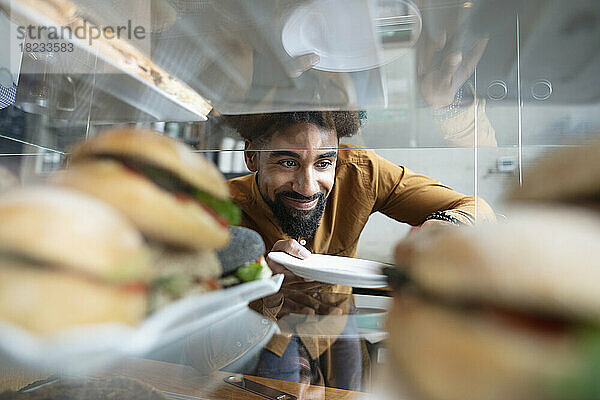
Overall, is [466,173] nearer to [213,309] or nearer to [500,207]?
[500,207]

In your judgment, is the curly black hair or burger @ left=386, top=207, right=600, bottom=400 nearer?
burger @ left=386, top=207, right=600, bottom=400

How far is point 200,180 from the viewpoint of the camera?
21 centimetres

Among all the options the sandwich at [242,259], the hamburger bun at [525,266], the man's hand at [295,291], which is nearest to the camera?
the hamburger bun at [525,266]

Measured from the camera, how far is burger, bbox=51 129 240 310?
18cm

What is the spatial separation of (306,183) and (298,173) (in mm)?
12

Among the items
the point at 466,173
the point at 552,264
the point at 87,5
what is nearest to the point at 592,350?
the point at 552,264

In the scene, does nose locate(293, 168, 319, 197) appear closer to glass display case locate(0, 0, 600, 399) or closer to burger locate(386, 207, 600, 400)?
glass display case locate(0, 0, 600, 399)

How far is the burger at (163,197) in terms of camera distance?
177mm

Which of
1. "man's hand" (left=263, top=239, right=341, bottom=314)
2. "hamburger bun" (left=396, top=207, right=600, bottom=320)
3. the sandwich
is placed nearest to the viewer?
"hamburger bun" (left=396, top=207, right=600, bottom=320)

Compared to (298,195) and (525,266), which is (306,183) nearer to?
(298,195)

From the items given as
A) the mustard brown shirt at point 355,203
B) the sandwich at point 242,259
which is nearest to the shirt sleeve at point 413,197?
the mustard brown shirt at point 355,203

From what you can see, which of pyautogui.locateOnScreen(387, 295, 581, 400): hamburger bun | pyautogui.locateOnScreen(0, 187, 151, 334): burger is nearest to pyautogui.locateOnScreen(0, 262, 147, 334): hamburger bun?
pyautogui.locateOnScreen(0, 187, 151, 334): burger

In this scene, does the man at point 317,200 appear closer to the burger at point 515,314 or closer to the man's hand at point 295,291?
the man's hand at point 295,291

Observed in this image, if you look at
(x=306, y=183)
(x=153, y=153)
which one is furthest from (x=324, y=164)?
(x=153, y=153)
